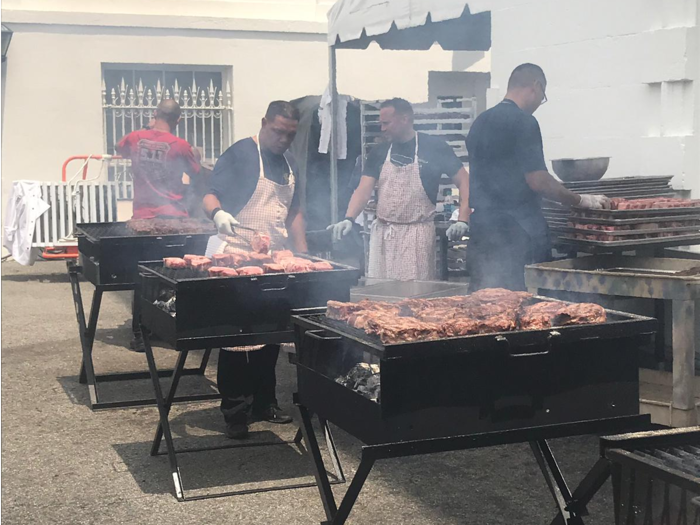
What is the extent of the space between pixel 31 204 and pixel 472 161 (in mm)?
8480

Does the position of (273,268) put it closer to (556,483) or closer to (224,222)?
(224,222)

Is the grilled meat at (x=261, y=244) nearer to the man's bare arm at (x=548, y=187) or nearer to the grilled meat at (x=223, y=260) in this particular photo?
the grilled meat at (x=223, y=260)

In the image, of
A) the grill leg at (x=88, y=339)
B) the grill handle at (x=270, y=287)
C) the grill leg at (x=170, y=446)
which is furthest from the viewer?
the grill leg at (x=88, y=339)

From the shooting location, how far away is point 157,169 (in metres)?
8.09

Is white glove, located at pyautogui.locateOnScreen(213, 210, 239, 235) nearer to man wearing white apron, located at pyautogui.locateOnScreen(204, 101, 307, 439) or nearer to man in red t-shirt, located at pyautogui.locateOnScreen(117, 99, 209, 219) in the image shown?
man wearing white apron, located at pyautogui.locateOnScreen(204, 101, 307, 439)

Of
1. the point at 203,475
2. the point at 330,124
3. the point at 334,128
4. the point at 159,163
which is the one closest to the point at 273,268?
the point at 203,475

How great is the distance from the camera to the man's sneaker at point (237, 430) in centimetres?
524

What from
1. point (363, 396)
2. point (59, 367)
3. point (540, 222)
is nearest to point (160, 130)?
point (59, 367)

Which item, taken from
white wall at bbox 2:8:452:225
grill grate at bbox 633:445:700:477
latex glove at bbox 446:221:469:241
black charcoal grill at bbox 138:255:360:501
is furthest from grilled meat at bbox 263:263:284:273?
white wall at bbox 2:8:452:225

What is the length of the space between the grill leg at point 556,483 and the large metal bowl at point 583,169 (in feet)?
10.4

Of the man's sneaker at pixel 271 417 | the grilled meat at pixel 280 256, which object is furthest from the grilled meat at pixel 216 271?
the man's sneaker at pixel 271 417

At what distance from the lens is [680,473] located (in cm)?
235

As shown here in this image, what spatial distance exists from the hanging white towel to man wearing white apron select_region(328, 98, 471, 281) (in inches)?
171

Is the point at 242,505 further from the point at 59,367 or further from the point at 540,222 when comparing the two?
the point at 59,367
